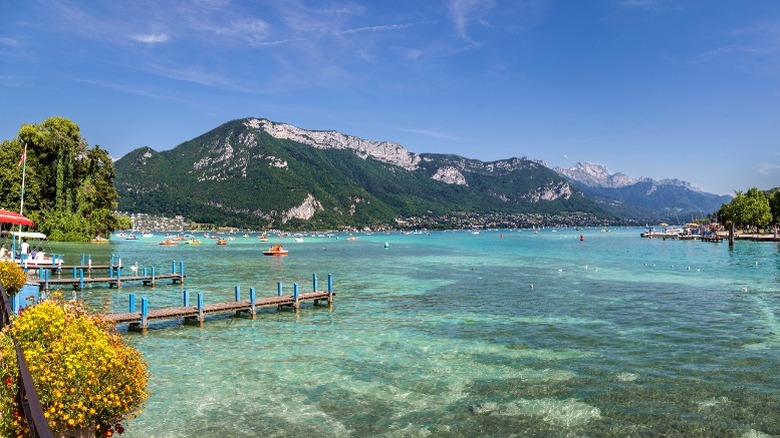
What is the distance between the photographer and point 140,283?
56375mm

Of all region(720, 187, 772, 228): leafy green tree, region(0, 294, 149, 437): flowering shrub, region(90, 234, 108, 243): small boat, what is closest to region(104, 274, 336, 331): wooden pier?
region(0, 294, 149, 437): flowering shrub

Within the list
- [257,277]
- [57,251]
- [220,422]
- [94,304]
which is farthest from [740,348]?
[57,251]

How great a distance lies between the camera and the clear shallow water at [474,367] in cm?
1723

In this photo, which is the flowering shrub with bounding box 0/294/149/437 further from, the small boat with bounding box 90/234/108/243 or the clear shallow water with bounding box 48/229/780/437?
the small boat with bounding box 90/234/108/243

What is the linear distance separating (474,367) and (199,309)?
63.0ft

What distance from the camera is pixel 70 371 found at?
31.1 ft

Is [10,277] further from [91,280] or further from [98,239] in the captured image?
[98,239]

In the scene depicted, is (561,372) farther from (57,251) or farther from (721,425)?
(57,251)

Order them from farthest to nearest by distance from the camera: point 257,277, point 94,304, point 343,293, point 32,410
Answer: point 257,277, point 343,293, point 94,304, point 32,410

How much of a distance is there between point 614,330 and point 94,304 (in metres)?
38.6

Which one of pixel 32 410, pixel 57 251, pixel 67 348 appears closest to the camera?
pixel 32 410

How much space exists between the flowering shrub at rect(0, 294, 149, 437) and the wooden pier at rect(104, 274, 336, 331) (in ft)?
63.3

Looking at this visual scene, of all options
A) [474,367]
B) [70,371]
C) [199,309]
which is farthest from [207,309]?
[70,371]

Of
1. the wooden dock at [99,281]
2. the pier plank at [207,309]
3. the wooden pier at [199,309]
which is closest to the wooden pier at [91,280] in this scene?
the wooden dock at [99,281]
